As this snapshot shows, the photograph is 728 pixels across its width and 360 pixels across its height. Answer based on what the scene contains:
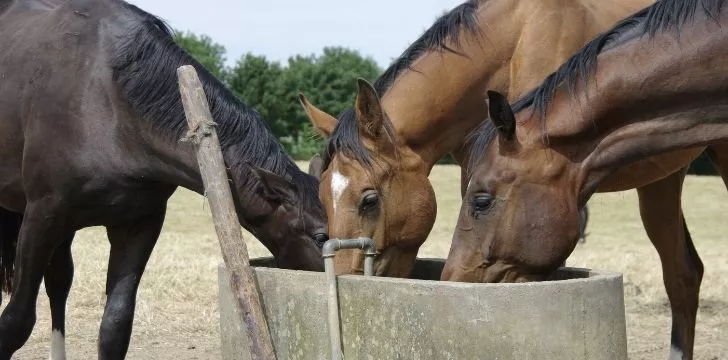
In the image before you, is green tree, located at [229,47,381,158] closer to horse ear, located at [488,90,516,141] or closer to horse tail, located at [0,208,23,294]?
horse tail, located at [0,208,23,294]

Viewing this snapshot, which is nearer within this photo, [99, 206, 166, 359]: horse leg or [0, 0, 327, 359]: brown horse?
[0, 0, 327, 359]: brown horse

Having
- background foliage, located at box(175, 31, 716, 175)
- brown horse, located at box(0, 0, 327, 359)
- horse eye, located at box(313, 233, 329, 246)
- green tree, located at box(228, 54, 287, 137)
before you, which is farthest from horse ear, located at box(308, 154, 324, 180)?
green tree, located at box(228, 54, 287, 137)

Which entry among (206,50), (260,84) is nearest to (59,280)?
(260,84)

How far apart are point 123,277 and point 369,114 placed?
1.51 m

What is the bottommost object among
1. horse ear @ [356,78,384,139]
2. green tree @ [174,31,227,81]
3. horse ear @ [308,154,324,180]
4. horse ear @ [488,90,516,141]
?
horse ear @ [488,90,516,141]

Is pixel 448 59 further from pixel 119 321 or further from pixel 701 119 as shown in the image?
pixel 119 321

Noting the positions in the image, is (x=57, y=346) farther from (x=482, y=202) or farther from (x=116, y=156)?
(x=482, y=202)

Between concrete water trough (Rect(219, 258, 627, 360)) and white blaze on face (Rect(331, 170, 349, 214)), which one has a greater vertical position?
white blaze on face (Rect(331, 170, 349, 214))

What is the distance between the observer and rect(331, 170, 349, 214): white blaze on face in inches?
179

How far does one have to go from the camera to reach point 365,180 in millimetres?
4660

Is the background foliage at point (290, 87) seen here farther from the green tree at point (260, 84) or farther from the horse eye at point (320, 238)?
the horse eye at point (320, 238)

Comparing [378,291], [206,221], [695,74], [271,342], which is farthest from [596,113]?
[206,221]

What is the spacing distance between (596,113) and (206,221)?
1244 centimetres

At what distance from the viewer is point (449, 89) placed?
512 centimetres
